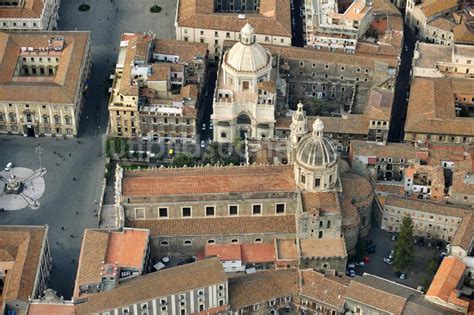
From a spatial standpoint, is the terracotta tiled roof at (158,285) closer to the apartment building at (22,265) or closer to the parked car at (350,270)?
the apartment building at (22,265)

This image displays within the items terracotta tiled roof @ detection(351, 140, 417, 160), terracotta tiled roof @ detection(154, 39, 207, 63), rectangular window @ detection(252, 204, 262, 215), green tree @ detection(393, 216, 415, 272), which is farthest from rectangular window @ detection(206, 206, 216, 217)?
terracotta tiled roof @ detection(154, 39, 207, 63)

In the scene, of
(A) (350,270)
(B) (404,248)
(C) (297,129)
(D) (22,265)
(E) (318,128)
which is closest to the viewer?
(D) (22,265)

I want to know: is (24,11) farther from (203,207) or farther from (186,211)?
(203,207)

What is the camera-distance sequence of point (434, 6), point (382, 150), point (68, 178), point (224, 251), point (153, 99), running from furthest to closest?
point (434, 6)
point (153, 99)
point (68, 178)
point (382, 150)
point (224, 251)

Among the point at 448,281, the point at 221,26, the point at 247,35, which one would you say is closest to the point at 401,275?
the point at 448,281

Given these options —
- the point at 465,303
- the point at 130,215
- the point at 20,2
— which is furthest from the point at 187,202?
the point at 20,2

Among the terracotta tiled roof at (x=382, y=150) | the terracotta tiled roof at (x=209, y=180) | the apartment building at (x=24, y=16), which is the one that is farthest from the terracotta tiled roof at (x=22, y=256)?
the apartment building at (x=24, y=16)
